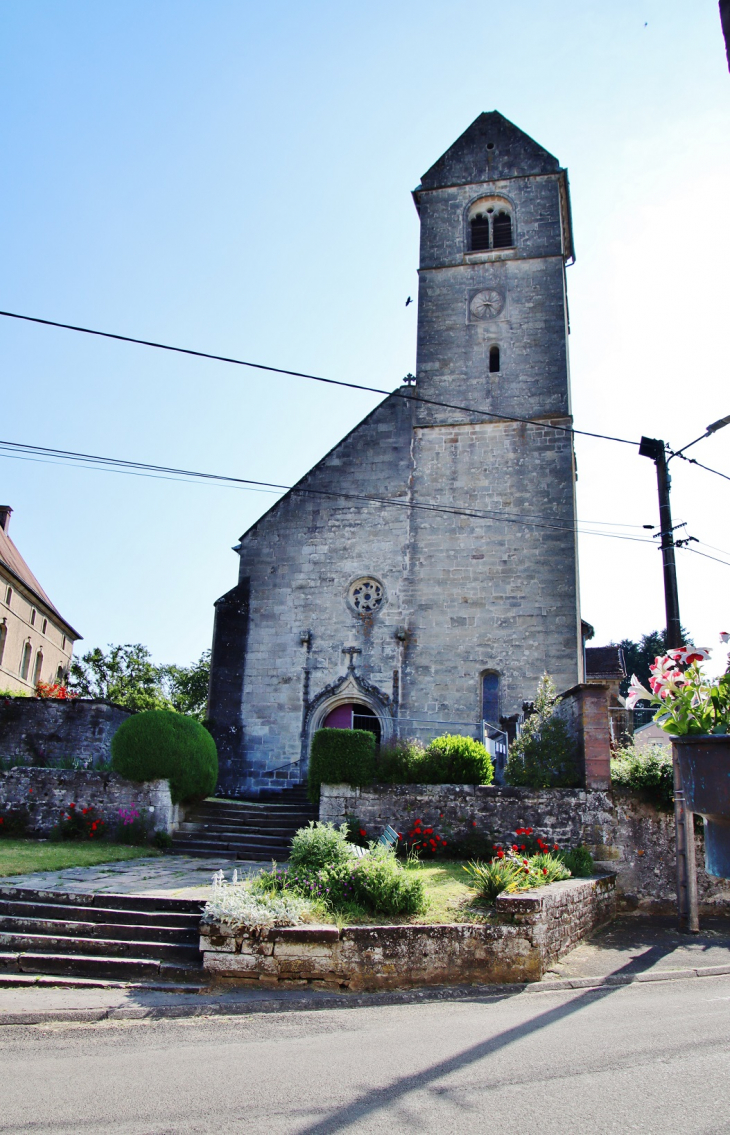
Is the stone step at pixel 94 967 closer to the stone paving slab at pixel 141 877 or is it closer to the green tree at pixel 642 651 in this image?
the stone paving slab at pixel 141 877

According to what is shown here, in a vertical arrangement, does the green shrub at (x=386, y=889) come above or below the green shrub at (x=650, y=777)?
below

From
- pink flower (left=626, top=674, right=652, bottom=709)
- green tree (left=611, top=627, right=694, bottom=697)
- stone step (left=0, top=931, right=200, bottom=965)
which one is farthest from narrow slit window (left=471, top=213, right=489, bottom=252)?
green tree (left=611, top=627, right=694, bottom=697)

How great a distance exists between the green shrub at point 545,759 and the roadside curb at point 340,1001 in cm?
358

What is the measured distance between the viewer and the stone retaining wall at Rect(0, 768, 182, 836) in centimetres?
1249

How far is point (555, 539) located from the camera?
59.5 feet

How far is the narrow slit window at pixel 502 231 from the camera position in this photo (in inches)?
830

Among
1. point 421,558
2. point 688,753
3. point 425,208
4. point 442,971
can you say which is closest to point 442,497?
point 421,558

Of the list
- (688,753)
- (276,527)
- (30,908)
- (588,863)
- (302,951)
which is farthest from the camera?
(276,527)

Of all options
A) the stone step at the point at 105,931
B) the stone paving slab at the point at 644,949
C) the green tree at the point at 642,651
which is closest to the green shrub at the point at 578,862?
the stone paving slab at the point at 644,949

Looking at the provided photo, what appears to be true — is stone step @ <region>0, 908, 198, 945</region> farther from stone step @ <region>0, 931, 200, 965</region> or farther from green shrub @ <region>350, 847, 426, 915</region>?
green shrub @ <region>350, 847, 426, 915</region>

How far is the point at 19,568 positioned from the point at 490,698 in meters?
21.9

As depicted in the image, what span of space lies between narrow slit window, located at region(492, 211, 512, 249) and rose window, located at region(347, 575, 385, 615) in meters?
9.97

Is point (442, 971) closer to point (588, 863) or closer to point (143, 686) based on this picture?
point (588, 863)

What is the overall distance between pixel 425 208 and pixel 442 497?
9001mm
